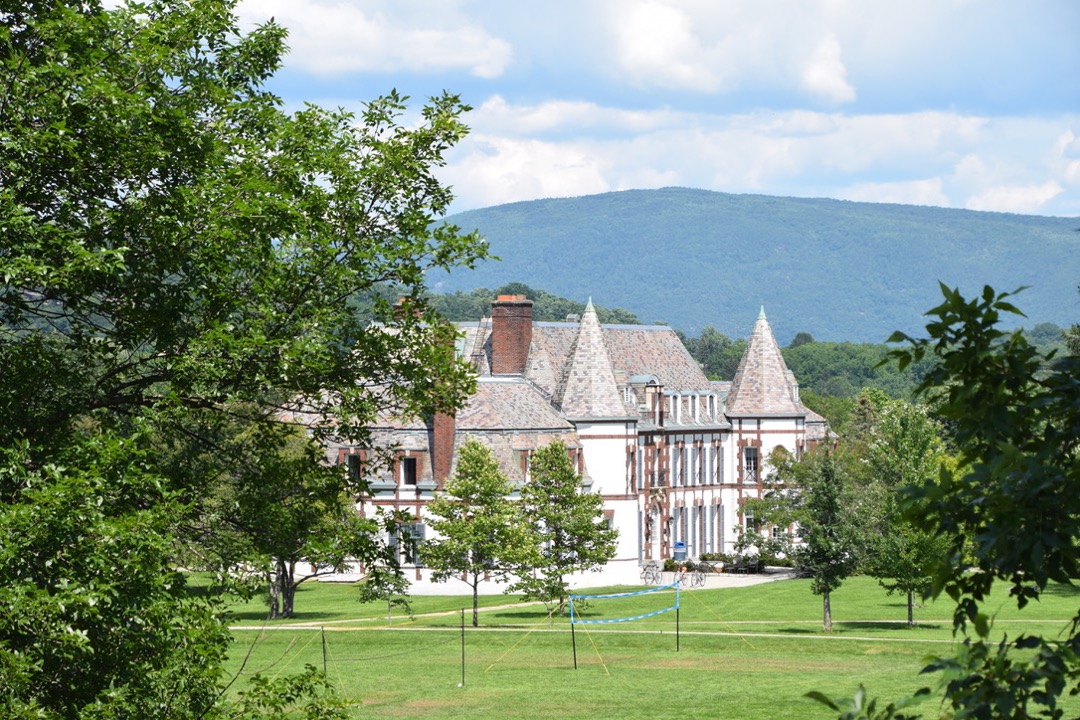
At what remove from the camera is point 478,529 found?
189 ft

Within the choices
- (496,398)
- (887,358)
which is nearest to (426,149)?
(887,358)

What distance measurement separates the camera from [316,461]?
62.7 feet

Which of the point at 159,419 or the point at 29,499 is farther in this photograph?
the point at 159,419

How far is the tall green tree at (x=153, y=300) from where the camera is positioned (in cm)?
1404

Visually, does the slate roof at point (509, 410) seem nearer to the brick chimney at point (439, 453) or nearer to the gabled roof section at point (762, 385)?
the brick chimney at point (439, 453)

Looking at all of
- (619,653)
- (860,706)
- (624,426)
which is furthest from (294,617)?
(860,706)

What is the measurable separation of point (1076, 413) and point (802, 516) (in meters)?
49.2

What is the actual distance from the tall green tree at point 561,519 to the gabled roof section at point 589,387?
12.6m

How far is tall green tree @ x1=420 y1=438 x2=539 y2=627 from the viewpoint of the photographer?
57.2m

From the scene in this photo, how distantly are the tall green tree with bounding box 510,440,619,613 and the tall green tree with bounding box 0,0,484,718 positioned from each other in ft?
133

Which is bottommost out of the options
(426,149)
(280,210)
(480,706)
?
(480,706)

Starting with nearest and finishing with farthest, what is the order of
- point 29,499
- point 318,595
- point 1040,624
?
point 29,499 → point 1040,624 → point 318,595

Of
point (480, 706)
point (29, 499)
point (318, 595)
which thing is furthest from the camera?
point (318, 595)

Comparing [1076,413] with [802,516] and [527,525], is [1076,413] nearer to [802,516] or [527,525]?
[802,516]
